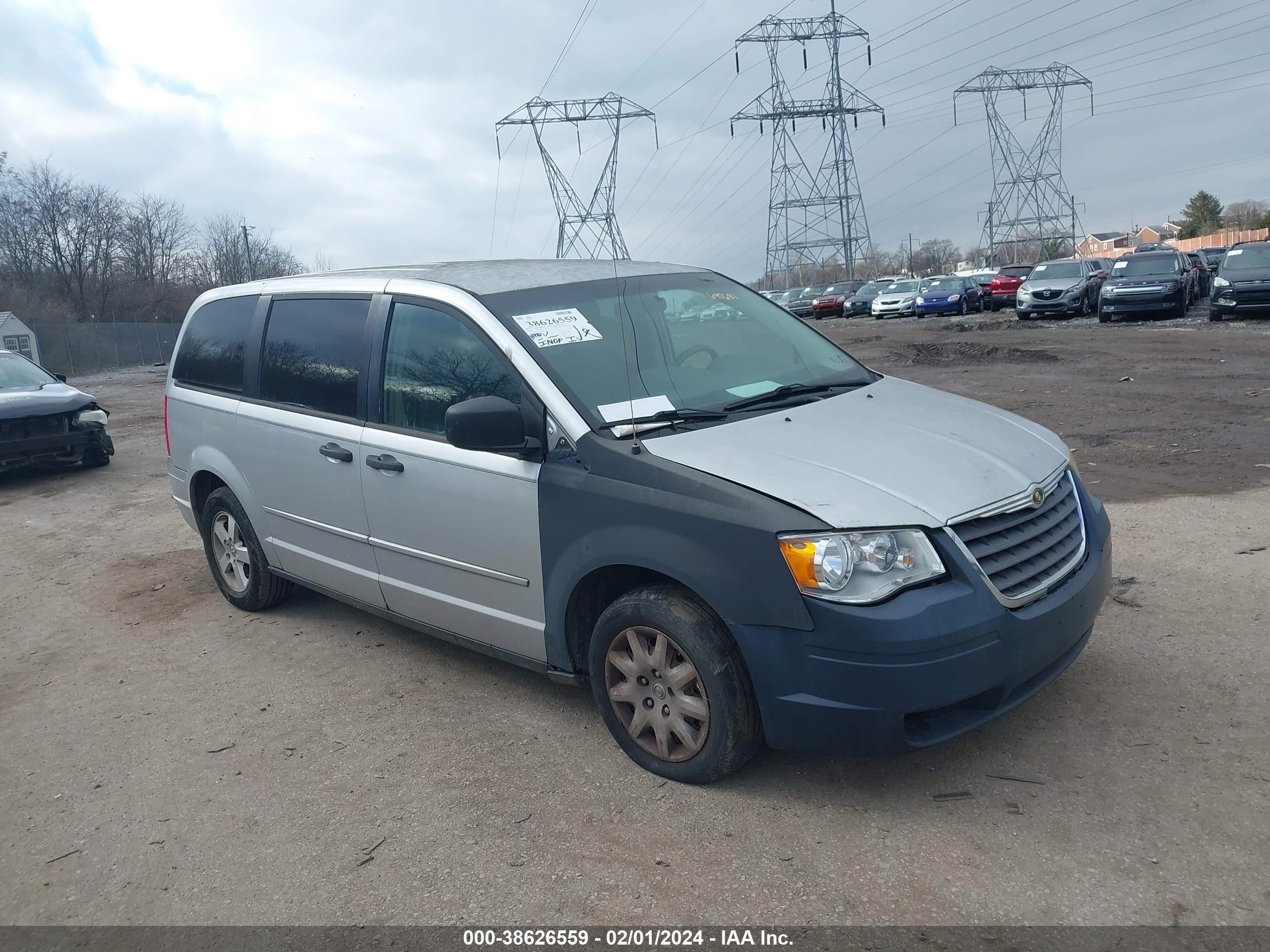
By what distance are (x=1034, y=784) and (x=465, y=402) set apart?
2.42m

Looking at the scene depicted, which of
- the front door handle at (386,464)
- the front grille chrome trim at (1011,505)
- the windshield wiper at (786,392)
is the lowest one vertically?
the front grille chrome trim at (1011,505)

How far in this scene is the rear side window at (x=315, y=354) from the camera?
15.4ft

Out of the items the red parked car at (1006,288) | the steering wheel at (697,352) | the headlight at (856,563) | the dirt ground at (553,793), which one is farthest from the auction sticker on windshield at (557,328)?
the red parked car at (1006,288)

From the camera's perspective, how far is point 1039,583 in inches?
131

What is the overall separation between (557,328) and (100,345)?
4630 centimetres

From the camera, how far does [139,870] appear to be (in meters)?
3.30

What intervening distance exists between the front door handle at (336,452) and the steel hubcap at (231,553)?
131cm

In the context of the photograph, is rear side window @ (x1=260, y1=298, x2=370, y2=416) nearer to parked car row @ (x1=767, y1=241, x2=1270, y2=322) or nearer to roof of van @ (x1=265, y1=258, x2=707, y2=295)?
roof of van @ (x1=265, y1=258, x2=707, y2=295)

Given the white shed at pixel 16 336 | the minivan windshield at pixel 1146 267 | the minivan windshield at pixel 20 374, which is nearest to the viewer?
the minivan windshield at pixel 20 374

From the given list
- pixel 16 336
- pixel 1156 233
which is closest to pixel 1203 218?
pixel 1156 233

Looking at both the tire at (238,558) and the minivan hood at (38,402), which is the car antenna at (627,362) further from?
the minivan hood at (38,402)

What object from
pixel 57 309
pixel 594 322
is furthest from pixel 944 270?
pixel 594 322

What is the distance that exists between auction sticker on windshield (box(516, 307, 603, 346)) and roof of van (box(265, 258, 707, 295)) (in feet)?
0.76

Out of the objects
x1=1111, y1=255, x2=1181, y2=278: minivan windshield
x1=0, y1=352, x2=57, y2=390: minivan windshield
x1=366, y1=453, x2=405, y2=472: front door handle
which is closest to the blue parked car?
x1=1111, y1=255, x2=1181, y2=278: minivan windshield
